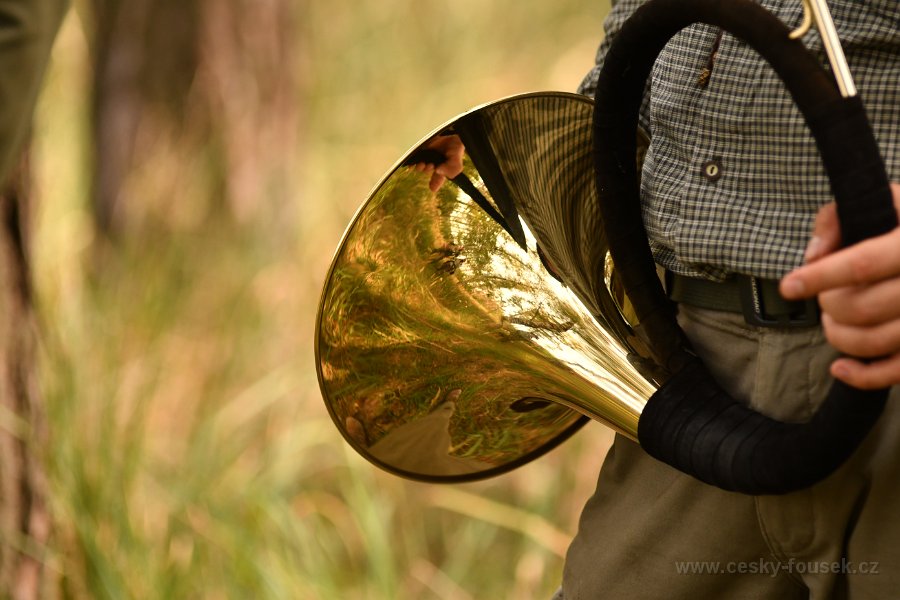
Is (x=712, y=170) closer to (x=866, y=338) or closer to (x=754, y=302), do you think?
(x=754, y=302)

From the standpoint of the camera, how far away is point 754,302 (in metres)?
1.07

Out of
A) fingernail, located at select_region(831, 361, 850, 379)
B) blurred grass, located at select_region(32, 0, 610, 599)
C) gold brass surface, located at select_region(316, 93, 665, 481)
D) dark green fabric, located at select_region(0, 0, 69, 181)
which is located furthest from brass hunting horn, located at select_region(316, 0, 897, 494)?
blurred grass, located at select_region(32, 0, 610, 599)

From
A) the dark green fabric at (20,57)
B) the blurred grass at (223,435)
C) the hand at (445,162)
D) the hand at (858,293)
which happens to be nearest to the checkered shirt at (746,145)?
the hand at (858,293)

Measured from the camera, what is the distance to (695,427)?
1064mm

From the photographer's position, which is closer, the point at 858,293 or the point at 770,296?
the point at 858,293

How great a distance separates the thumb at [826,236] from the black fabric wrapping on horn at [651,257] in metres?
0.03

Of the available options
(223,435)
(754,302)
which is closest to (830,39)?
(754,302)

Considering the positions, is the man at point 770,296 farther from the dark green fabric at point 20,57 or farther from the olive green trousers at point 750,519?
the dark green fabric at point 20,57

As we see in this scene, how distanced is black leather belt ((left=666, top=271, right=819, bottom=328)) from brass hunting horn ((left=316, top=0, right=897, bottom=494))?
0.17 ft

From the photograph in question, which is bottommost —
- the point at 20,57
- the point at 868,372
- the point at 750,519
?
the point at 750,519

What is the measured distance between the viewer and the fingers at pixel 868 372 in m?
0.88

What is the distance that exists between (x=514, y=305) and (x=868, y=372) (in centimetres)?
48

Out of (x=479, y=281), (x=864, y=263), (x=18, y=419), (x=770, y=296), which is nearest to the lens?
(x=864, y=263)

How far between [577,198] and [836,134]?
0.44m
